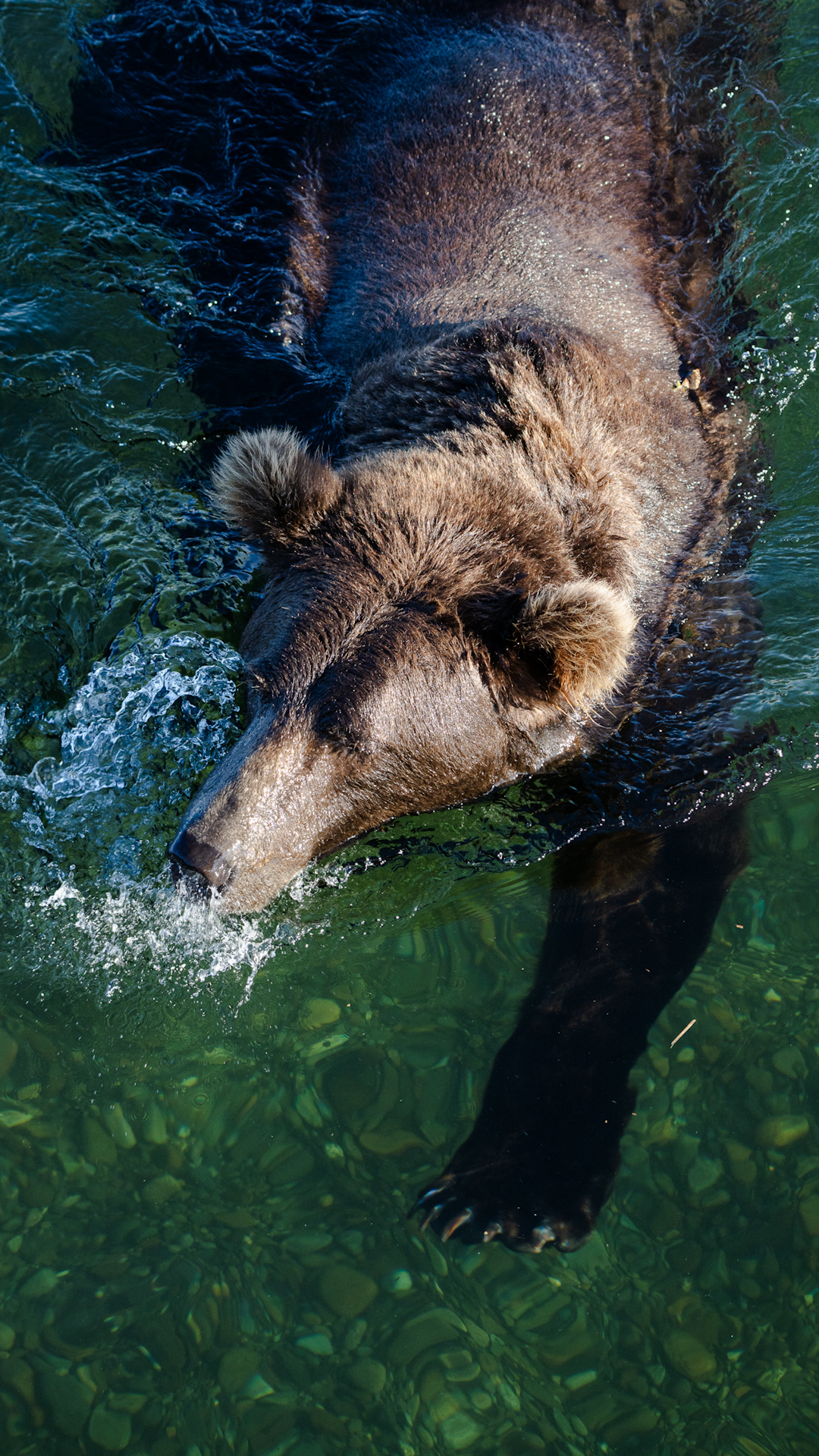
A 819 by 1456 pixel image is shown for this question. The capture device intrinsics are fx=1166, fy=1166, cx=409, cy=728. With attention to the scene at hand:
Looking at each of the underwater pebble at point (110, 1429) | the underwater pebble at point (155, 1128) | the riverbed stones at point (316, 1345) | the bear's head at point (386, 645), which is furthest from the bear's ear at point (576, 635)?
the underwater pebble at point (110, 1429)

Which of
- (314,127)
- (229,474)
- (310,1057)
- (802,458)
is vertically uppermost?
(314,127)

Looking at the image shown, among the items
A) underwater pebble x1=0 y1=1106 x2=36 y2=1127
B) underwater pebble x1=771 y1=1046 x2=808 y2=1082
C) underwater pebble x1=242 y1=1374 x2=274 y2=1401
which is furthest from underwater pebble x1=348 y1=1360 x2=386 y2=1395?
underwater pebble x1=771 y1=1046 x2=808 y2=1082

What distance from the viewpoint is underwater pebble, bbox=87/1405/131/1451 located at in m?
3.82

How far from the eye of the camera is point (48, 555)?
5672 millimetres

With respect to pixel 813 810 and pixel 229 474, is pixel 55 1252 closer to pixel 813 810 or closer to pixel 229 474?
pixel 229 474

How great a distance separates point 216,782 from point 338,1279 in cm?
179

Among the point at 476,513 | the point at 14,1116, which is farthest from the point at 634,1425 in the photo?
the point at 476,513

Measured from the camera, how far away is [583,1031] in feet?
14.8

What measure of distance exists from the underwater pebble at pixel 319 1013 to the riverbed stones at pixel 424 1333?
3.63 feet

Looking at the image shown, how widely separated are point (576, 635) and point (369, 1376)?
2.57 metres

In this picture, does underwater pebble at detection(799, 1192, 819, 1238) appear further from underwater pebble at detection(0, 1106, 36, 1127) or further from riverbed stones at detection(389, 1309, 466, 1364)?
underwater pebble at detection(0, 1106, 36, 1127)

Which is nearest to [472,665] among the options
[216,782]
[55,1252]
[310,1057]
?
[216,782]

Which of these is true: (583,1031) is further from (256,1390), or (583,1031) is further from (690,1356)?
(256,1390)

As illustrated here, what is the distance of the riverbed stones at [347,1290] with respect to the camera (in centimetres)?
402
